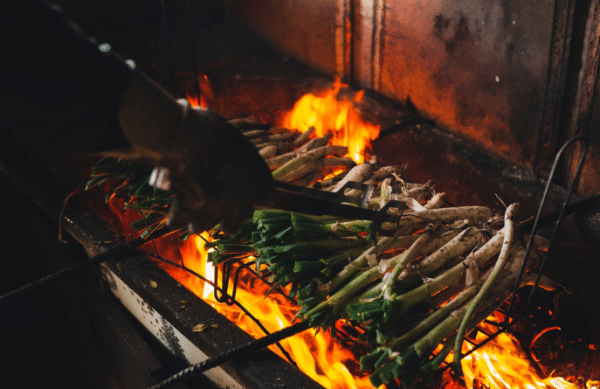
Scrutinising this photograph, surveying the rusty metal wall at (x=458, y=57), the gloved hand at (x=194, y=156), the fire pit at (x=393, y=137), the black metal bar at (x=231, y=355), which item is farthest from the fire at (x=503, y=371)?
the gloved hand at (x=194, y=156)

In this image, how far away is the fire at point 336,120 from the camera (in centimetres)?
503

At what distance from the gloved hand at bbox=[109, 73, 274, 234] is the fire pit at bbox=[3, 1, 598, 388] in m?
1.26

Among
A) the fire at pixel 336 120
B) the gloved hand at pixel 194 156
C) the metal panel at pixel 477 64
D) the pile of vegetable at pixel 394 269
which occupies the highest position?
the gloved hand at pixel 194 156

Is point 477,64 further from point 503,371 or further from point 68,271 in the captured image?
point 68,271

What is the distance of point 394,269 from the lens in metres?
2.59

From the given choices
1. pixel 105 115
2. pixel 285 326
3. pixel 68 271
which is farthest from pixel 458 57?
pixel 105 115

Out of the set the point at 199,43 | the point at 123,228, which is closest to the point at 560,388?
the point at 123,228

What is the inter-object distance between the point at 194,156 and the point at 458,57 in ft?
11.4

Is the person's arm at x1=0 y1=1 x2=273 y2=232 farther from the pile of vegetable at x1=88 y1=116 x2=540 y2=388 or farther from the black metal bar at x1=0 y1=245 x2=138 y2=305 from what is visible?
the black metal bar at x1=0 y1=245 x2=138 y2=305

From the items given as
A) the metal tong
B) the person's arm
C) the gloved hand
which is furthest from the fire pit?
the person's arm

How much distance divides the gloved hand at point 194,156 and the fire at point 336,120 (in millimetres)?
3465

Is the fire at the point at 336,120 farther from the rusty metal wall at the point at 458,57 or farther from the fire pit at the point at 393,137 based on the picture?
the rusty metal wall at the point at 458,57

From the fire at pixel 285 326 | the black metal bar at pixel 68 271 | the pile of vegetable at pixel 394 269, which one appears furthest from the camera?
the fire at pixel 285 326

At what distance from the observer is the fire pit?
306cm
